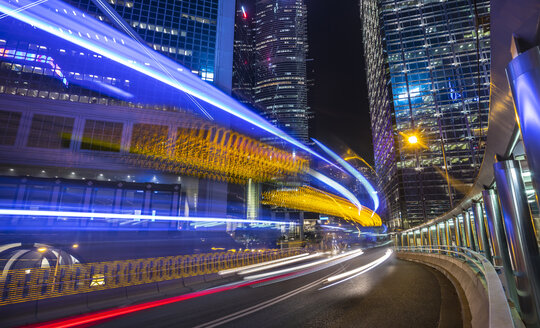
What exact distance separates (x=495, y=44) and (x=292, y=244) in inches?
1791

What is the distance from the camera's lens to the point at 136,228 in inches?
1362

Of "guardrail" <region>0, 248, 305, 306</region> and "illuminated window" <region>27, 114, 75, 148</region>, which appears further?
"illuminated window" <region>27, 114, 75, 148</region>

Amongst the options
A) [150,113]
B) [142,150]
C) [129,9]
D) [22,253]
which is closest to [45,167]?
[142,150]

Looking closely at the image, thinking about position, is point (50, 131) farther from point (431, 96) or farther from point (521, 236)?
point (431, 96)

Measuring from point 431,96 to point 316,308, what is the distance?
84.5m

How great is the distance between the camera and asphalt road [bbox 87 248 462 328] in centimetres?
704

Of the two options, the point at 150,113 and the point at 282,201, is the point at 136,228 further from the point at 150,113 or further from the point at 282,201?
the point at 282,201

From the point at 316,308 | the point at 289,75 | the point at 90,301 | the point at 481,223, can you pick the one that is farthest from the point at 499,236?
the point at 289,75

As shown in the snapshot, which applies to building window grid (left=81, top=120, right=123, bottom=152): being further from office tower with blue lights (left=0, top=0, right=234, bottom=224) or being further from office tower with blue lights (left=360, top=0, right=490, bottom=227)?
office tower with blue lights (left=360, top=0, right=490, bottom=227)

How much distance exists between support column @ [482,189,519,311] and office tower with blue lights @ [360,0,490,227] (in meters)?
72.7

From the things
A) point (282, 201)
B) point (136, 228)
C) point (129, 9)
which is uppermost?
point (129, 9)

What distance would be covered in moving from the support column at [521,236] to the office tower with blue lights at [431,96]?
75445 millimetres

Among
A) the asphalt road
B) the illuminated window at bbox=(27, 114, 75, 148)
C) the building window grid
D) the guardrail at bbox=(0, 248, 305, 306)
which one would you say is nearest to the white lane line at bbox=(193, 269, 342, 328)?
the asphalt road

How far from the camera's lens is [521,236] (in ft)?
17.8
